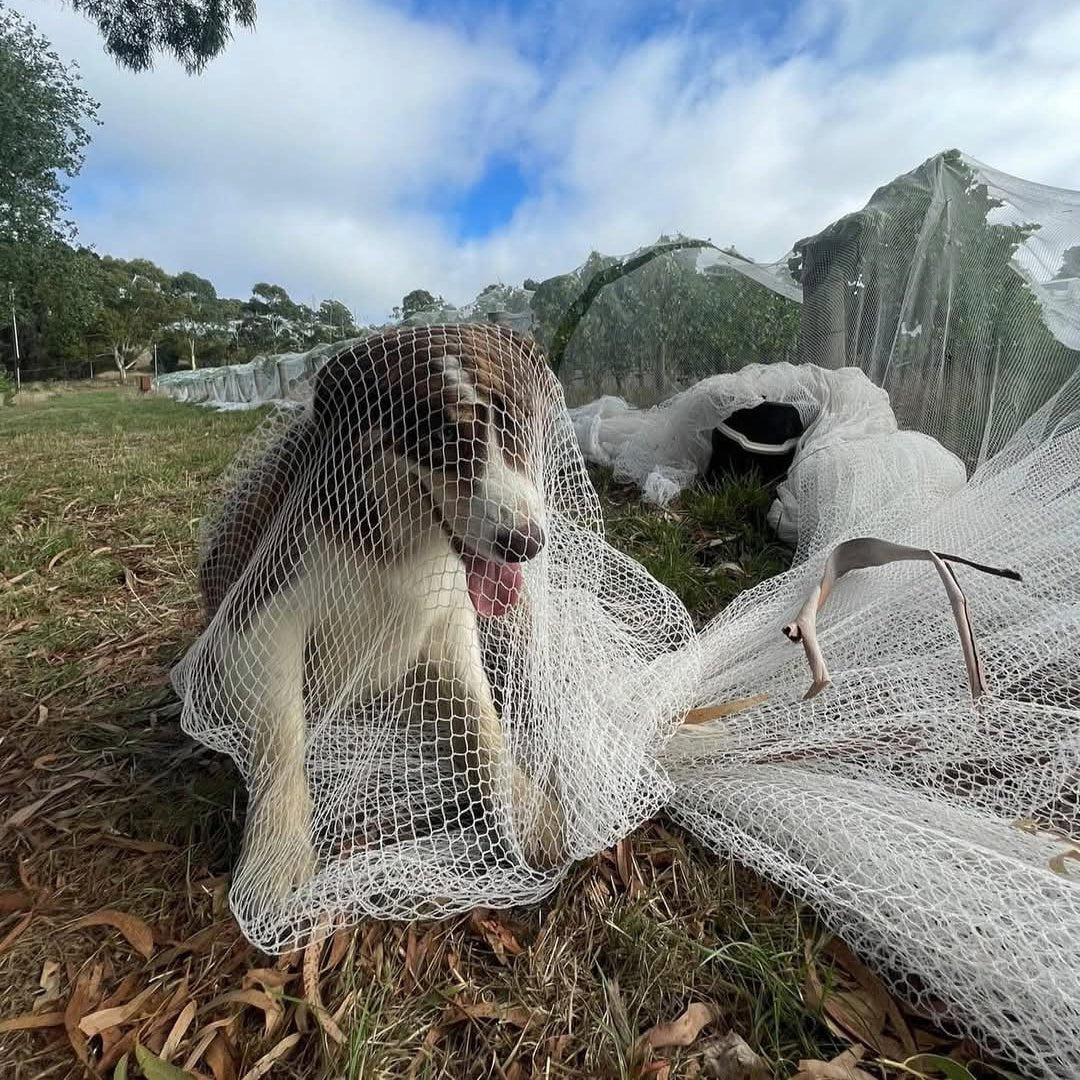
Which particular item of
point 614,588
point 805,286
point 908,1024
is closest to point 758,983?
point 908,1024

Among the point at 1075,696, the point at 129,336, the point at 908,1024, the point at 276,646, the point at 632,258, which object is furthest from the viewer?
the point at 129,336

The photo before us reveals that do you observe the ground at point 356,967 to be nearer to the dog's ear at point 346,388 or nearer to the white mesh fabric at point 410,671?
the white mesh fabric at point 410,671

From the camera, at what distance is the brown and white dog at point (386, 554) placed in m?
1.26

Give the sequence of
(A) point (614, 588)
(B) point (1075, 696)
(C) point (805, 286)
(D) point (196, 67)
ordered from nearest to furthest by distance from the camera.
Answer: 1. (B) point (1075, 696)
2. (A) point (614, 588)
3. (C) point (805, 286)
4. (D) point (196, 67)

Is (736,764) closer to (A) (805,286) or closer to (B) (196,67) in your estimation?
(A) (805,286)

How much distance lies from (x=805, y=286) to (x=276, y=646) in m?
3.89

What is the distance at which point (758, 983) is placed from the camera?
3.40ft

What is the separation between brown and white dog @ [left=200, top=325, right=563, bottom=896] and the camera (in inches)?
49.8

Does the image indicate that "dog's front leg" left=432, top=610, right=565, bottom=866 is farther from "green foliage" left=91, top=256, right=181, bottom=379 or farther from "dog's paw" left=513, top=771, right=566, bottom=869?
"green foliage" left=91, top=256, right=181, bottom=379

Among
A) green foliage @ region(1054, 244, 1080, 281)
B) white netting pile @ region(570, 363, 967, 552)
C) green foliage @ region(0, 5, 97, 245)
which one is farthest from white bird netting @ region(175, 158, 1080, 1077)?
green foliage @ region(0, 5, 97, 245)

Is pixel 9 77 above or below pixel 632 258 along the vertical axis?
above

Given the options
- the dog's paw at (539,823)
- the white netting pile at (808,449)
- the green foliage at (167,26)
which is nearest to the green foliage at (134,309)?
the green foliage at (167,26)

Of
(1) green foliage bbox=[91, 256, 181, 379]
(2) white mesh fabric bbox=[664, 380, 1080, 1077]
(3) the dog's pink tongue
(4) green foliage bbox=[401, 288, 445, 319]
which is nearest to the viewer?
(2) white mesh fabric bbox=[664, 380, 1080, 1077]

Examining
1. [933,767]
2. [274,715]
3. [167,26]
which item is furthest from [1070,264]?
[167,26]
